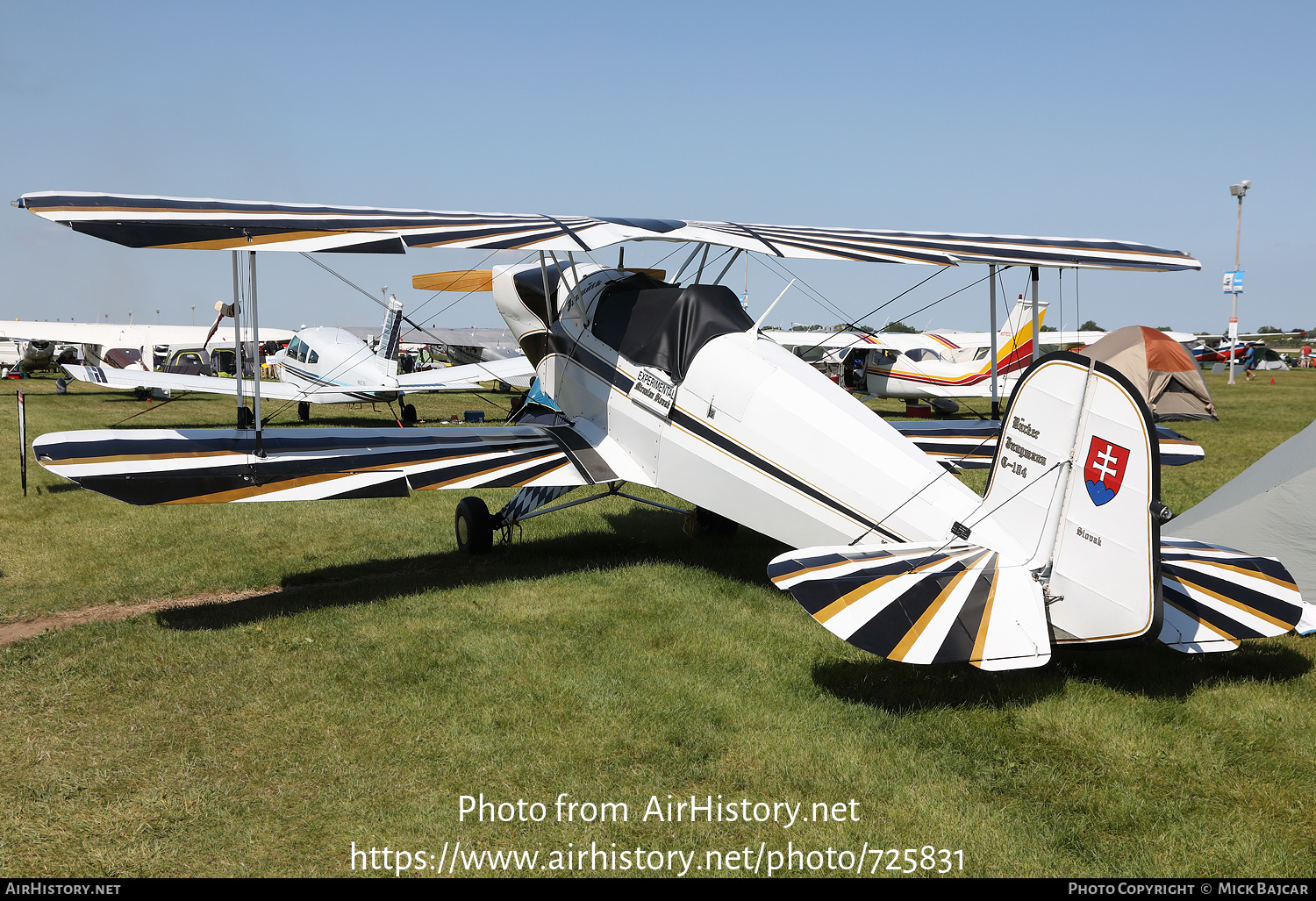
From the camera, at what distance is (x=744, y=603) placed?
6027mm

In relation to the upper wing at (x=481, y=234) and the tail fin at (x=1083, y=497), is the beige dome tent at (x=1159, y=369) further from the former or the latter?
the tail fin at (x=1083, y=497)

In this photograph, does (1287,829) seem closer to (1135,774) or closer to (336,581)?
(1135,774)

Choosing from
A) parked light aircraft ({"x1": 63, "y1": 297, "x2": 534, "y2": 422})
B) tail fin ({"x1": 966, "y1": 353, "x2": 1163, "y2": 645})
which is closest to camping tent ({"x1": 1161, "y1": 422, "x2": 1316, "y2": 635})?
tail fin ({"x1": 966, "y1": 353, "x2": 1163, "y2": 645})

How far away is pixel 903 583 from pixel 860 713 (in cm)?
75

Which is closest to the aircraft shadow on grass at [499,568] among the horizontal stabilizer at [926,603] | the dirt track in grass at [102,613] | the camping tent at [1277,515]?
the dirt track in grass at [102,613]

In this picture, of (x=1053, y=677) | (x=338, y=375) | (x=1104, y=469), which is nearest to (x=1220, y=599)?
(x=1053, y=677)

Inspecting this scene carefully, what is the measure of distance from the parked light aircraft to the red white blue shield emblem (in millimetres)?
16055

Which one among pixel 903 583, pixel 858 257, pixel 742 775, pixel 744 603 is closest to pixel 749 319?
pixel 858 257

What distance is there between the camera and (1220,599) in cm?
410

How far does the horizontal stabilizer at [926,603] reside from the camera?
3.55 m

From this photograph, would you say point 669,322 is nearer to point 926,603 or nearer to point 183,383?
point 926,603

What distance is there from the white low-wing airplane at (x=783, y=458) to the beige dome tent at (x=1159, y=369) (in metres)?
8.47

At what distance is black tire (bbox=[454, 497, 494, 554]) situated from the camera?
7668 mm

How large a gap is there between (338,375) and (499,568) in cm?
1590
